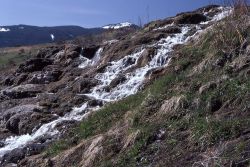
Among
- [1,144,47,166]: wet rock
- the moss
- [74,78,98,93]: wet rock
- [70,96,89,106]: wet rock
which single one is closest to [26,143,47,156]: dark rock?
[1,144,47,166]: wet rock

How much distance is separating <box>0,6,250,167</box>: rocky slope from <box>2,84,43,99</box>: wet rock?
0.18ft

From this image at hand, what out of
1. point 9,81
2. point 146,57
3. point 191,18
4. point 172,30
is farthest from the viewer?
point 9,81

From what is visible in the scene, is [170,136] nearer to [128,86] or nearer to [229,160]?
[229,160]

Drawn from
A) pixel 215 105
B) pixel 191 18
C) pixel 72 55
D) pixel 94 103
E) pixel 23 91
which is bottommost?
pixel 94 103

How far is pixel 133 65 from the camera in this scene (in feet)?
73.3

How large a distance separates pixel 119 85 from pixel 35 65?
969 centimetres

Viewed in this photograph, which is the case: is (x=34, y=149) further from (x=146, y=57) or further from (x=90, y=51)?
(x=90, y=51)

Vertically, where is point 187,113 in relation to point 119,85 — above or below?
above

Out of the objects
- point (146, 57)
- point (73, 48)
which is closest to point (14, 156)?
point (146, 57)

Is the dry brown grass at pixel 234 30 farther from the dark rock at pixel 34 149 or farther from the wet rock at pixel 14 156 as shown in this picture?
the wet rock at pixel 14 156

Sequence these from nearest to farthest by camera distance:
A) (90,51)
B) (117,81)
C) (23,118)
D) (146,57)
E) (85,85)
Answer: (23,118) < (117,81) < (146,57) < (85,85) < (90,51)

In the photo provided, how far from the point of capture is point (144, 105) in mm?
13812

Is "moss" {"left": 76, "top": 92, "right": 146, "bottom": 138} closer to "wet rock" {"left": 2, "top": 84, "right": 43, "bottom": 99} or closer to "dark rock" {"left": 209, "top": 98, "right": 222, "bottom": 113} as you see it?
"dark rock" {"left": 209, "top": 98, "right": 222, "bottom": 113}

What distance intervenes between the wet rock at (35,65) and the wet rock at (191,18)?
7522 millimetres
